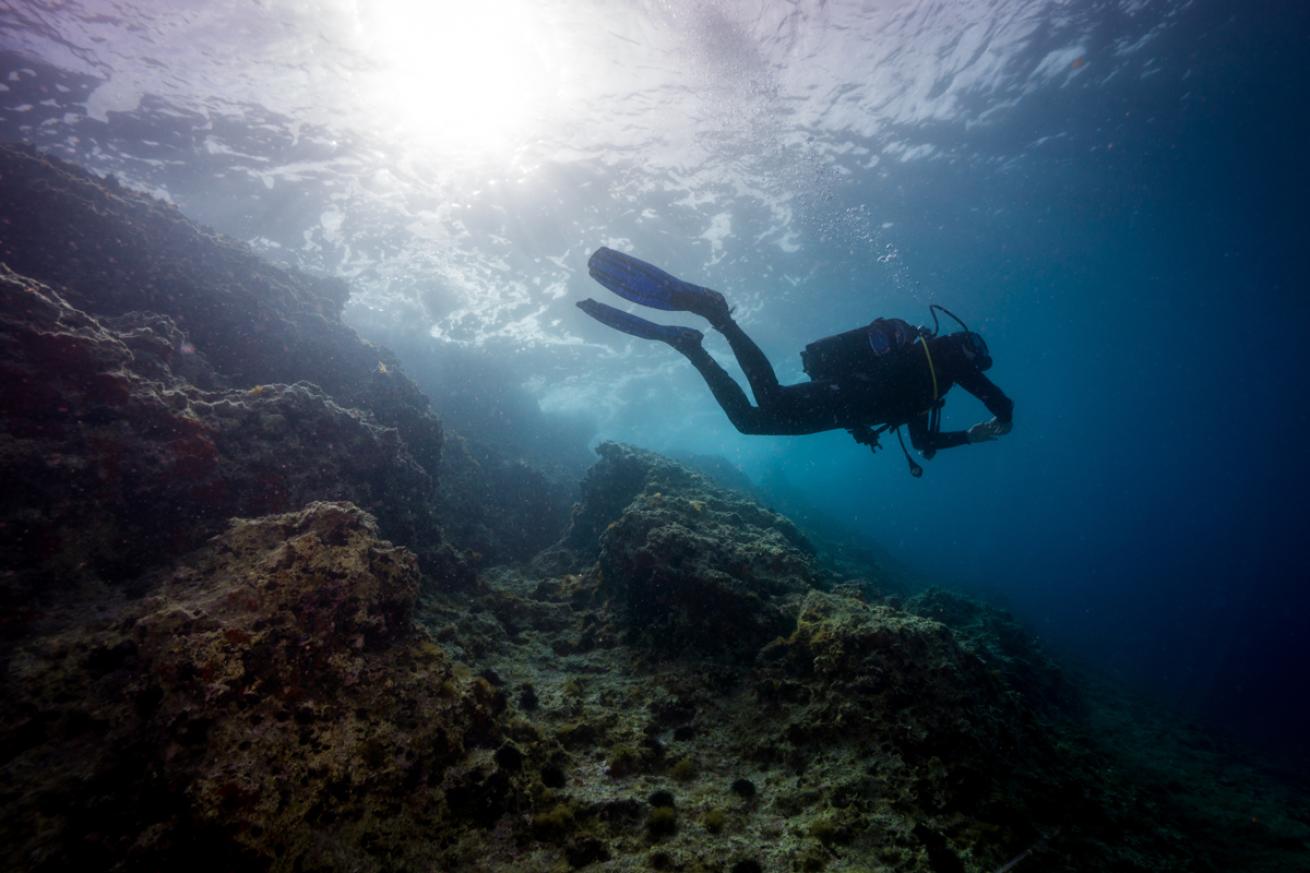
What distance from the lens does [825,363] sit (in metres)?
6.32

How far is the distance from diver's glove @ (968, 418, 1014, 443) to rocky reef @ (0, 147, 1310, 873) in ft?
9.90

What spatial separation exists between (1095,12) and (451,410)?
25857mm

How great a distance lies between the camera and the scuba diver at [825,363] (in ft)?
19.6

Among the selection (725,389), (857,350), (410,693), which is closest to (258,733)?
(410,693)

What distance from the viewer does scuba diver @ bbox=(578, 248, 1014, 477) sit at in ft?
19.6

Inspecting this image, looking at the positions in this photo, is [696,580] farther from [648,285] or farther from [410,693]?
[648,285]

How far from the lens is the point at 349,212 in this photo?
17172 millimetres

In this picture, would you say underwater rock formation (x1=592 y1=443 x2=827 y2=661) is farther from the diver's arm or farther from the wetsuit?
the diver's arm

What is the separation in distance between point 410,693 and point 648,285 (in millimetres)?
4802

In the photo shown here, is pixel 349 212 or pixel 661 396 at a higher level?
pixel 661 396

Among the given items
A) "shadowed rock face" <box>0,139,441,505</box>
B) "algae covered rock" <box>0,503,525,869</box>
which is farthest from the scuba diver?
"shadowed rock face" <box>0,139,441,505</box>

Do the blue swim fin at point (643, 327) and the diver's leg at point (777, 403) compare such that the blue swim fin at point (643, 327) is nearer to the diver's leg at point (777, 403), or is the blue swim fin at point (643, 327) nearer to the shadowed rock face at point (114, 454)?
the diver's leg at point (777, 403)

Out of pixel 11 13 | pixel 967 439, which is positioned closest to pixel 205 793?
pixel 967 439

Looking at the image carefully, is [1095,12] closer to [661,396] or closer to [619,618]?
[619,618]
